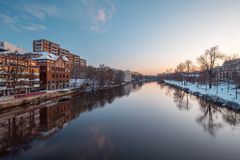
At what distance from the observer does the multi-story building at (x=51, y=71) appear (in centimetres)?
4281

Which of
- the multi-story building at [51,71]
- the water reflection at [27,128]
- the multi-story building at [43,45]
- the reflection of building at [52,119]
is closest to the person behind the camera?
the water reflection at [27,128]

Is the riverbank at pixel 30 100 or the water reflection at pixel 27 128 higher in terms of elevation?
the riverbank at pixel 30 100

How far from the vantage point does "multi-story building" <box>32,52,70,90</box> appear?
140 feet

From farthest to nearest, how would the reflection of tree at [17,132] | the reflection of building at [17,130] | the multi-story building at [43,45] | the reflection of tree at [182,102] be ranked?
the multi-story building at [43,45] < the reflection of tree at [182,102] < the reflection of building at [17,130] < the reflection of tree at [17,132]

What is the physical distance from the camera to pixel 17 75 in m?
32.6

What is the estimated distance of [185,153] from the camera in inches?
419

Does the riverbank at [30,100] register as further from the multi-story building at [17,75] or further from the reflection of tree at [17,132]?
the reflection of tree at [17,132]

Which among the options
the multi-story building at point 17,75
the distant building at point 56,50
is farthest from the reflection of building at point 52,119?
the distant building at point 56,50

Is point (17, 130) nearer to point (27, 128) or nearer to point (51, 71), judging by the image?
point (27, 128)

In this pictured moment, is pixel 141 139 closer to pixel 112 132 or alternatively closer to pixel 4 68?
pixel 112 132

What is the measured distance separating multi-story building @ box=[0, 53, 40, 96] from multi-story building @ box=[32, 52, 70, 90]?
2.77 metres

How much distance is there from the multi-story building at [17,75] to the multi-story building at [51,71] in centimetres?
277

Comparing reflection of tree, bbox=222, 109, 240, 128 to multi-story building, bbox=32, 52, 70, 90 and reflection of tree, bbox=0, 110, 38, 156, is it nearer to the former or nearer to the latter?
reflection of tree, bbox=0, 110, 38, 156

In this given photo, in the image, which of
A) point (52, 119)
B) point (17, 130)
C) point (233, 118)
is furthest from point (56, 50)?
point (233, 118)
